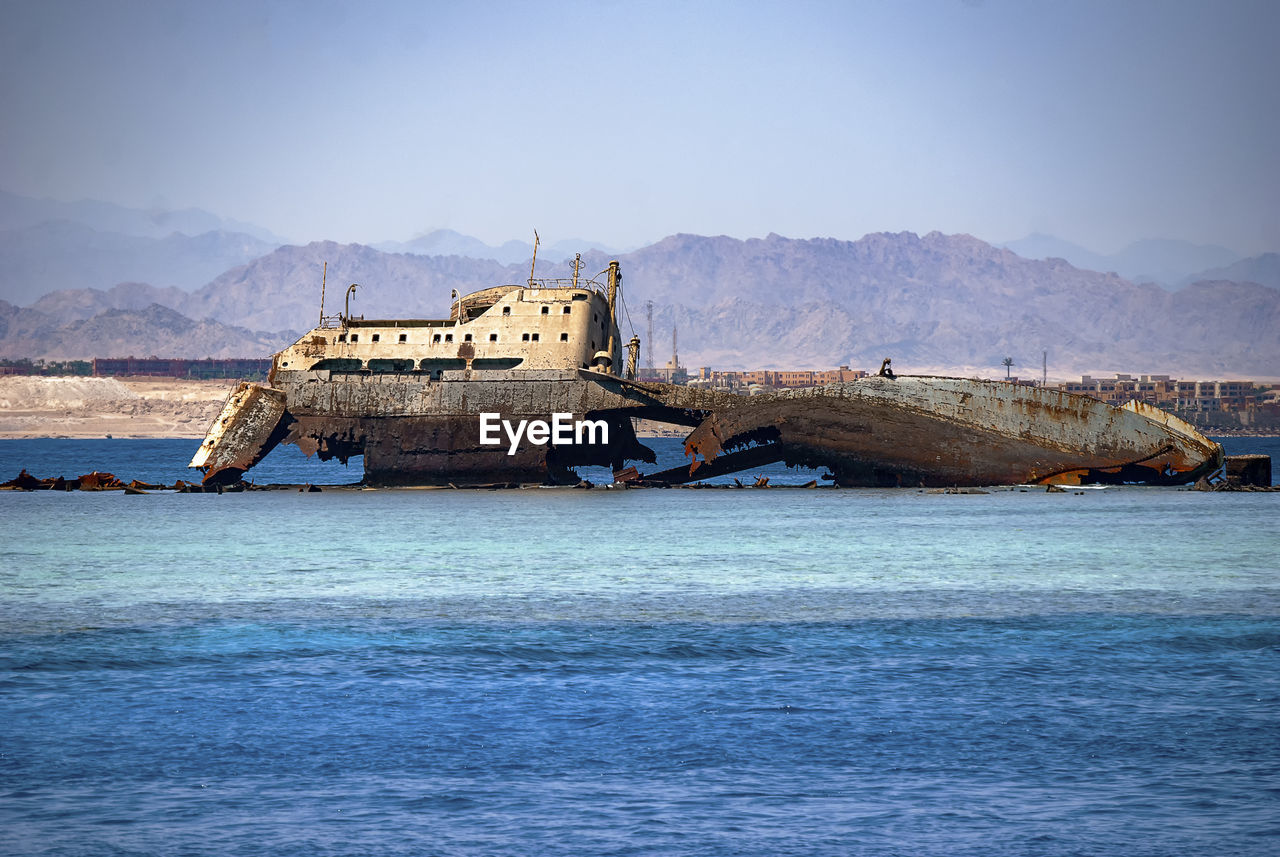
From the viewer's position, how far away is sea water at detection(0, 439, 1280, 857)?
484 inches

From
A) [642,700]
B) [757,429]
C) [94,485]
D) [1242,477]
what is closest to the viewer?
[642,700]

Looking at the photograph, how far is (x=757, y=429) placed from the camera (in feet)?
180

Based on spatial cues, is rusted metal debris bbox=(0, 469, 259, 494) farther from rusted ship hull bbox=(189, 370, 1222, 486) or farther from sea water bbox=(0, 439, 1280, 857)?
sea water bbox=(0, 439, 1280, 857)

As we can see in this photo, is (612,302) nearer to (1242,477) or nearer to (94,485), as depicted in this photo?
(94,485)

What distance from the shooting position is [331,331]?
59.7 meters

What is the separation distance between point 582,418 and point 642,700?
38457 mm

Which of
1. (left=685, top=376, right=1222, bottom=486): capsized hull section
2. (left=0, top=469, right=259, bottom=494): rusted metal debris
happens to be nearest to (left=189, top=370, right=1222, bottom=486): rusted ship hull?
(left=685, top=376, right=1222, bottom=486): capsized hull section

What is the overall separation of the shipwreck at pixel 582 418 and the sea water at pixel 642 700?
16.6 meters

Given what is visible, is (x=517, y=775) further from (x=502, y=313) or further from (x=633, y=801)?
(x=502, y=313)

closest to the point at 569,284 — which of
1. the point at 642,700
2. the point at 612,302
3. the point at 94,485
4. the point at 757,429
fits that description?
the point at 612,302

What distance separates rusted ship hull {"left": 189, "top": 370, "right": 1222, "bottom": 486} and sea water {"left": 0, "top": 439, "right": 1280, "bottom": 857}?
16563 millimetres

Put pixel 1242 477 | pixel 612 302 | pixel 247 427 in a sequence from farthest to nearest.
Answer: pixel 612 302 → pixel 1242 477 → pixel 247 427

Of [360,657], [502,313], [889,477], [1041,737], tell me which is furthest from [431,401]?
[1041,737]

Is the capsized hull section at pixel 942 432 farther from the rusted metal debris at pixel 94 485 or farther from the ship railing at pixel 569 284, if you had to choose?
the rusted metal debris at pixel 94 485
